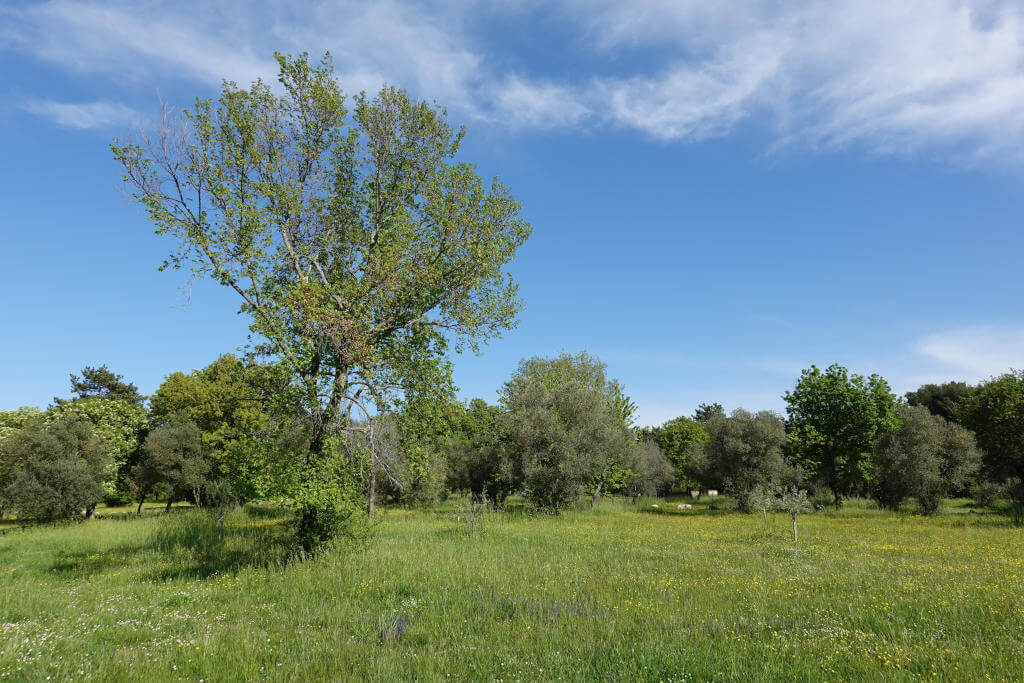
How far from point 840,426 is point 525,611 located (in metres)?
49.2

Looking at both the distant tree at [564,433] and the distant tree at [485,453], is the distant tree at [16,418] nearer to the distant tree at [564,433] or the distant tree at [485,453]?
the distant tree at [485,453]

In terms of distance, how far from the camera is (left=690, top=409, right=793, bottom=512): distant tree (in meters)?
38.6

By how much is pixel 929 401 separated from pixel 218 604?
352ft

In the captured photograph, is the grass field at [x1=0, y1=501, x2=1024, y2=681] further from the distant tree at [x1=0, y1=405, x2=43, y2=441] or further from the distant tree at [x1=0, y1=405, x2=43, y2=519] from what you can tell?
the distant tree at [x1=0, y1=405, x2=43, y2=441]

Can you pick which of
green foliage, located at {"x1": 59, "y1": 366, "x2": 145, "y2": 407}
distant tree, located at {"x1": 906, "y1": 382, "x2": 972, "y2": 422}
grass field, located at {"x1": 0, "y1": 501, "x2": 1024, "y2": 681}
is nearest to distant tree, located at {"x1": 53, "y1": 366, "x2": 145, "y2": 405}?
green foliage, located at {"x1": 59, "y1": 366, "x2": 145, "y2": 407}

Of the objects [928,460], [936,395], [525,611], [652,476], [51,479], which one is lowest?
[652,476]

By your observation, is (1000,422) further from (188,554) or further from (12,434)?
(12,434)

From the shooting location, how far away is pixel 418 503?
43281 mm

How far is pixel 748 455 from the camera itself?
3944cm

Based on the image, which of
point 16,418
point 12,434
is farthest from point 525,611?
point 16,418

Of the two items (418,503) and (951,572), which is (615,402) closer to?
(418,503)

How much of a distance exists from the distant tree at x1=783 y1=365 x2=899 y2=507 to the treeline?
13cm

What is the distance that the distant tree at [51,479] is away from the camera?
98.9ft

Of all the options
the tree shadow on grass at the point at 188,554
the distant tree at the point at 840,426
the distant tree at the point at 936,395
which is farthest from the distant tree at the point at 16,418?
the distant tree at the point at 936,395
